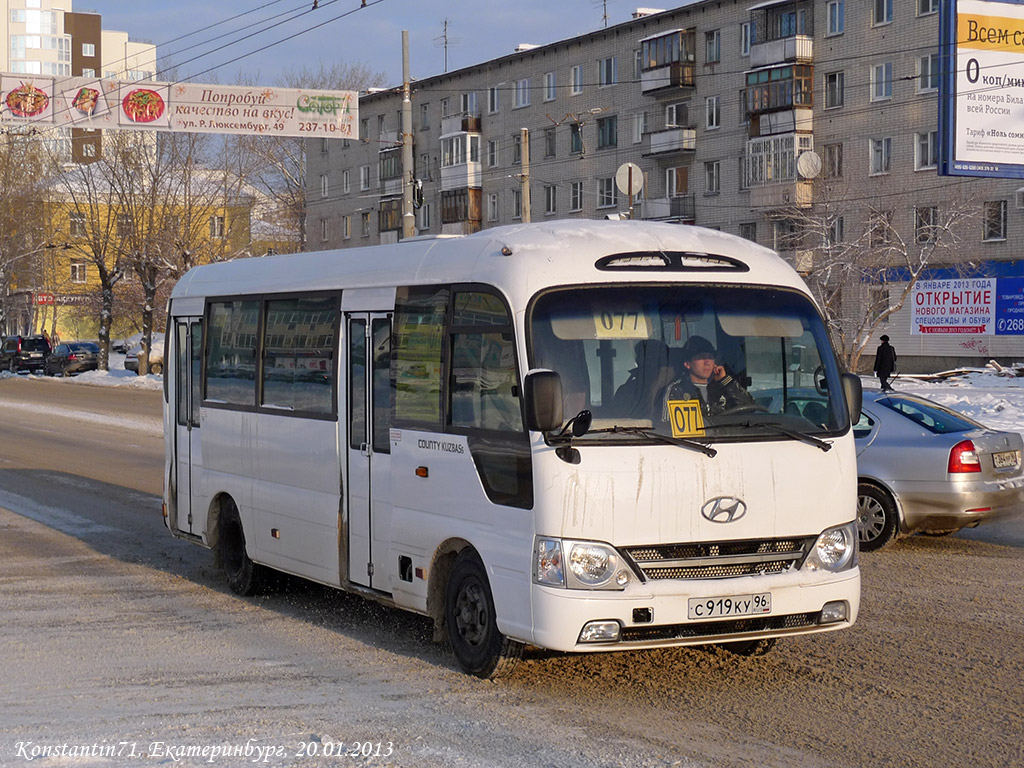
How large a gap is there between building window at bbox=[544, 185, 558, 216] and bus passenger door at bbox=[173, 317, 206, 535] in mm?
55466

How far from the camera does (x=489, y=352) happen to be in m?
7.23

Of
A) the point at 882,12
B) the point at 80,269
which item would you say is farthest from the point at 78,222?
the point at 882,12

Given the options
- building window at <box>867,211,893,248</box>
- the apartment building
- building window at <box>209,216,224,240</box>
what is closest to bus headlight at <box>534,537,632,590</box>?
the apartment building

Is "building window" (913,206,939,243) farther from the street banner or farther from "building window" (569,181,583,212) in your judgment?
the street banner

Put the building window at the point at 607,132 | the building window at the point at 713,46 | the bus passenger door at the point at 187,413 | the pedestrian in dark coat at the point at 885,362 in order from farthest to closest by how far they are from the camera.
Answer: the building window at the point at 607,132 < the building window at the point at 713,46 < the pedestrian in dark coat at the point at 885,362 < the bus passenger door at the point at 187,413

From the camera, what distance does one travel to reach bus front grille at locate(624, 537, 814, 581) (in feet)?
22.0

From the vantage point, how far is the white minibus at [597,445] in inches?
262

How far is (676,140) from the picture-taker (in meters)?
59.8

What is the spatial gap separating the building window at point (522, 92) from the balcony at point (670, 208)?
10.1 m

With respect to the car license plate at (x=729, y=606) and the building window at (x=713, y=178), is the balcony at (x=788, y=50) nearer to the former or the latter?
the building window at (x=713, y=178)

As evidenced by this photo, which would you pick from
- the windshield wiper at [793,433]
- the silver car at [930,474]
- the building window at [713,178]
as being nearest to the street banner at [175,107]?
the silver car at [930,474]

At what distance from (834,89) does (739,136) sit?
4.70 metres

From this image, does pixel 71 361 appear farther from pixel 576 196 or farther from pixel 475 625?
pixel 475 625

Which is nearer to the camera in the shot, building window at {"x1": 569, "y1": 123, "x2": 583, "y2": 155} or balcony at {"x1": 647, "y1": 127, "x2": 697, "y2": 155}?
balcony at {"x1": 647, "y1": 127, "x2": 697, "y2": 155}
